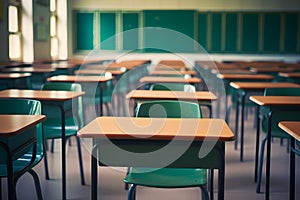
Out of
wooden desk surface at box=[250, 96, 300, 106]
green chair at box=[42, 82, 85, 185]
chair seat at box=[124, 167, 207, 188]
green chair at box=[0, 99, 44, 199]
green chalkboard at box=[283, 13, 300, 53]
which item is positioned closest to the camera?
chair seat at box=[124, 167, 207, 188]

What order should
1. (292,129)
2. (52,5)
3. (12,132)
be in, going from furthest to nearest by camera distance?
(52,5) < (292,129) < (12,132)

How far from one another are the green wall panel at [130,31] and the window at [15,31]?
392cm

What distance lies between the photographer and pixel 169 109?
2.68 meters

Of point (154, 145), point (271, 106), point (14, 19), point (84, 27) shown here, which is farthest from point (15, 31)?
point (154, 145)

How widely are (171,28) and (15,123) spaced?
34.5 ft

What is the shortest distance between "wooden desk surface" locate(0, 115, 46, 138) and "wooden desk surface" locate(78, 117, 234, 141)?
0.26m

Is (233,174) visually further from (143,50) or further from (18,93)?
(143,50)

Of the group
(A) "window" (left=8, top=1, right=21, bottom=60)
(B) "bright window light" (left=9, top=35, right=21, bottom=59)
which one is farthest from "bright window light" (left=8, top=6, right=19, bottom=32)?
(B) "bright window light" (left=9, top=35, right=21, bottom=59)

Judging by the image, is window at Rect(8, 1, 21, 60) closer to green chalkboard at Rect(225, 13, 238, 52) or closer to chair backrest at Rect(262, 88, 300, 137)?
green chalkboard at Rect(225, 13, 238, 52)

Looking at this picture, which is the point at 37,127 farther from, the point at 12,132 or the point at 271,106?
the point at 271,106

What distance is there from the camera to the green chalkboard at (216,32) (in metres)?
12.3

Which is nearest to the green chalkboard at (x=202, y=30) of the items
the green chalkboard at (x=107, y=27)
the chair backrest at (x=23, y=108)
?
the green chalkboard at (x=107, y=27)

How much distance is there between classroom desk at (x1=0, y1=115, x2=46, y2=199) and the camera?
192 cm

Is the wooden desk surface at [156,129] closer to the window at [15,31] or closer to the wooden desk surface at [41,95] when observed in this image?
the wooden desk surface at [41,95]
